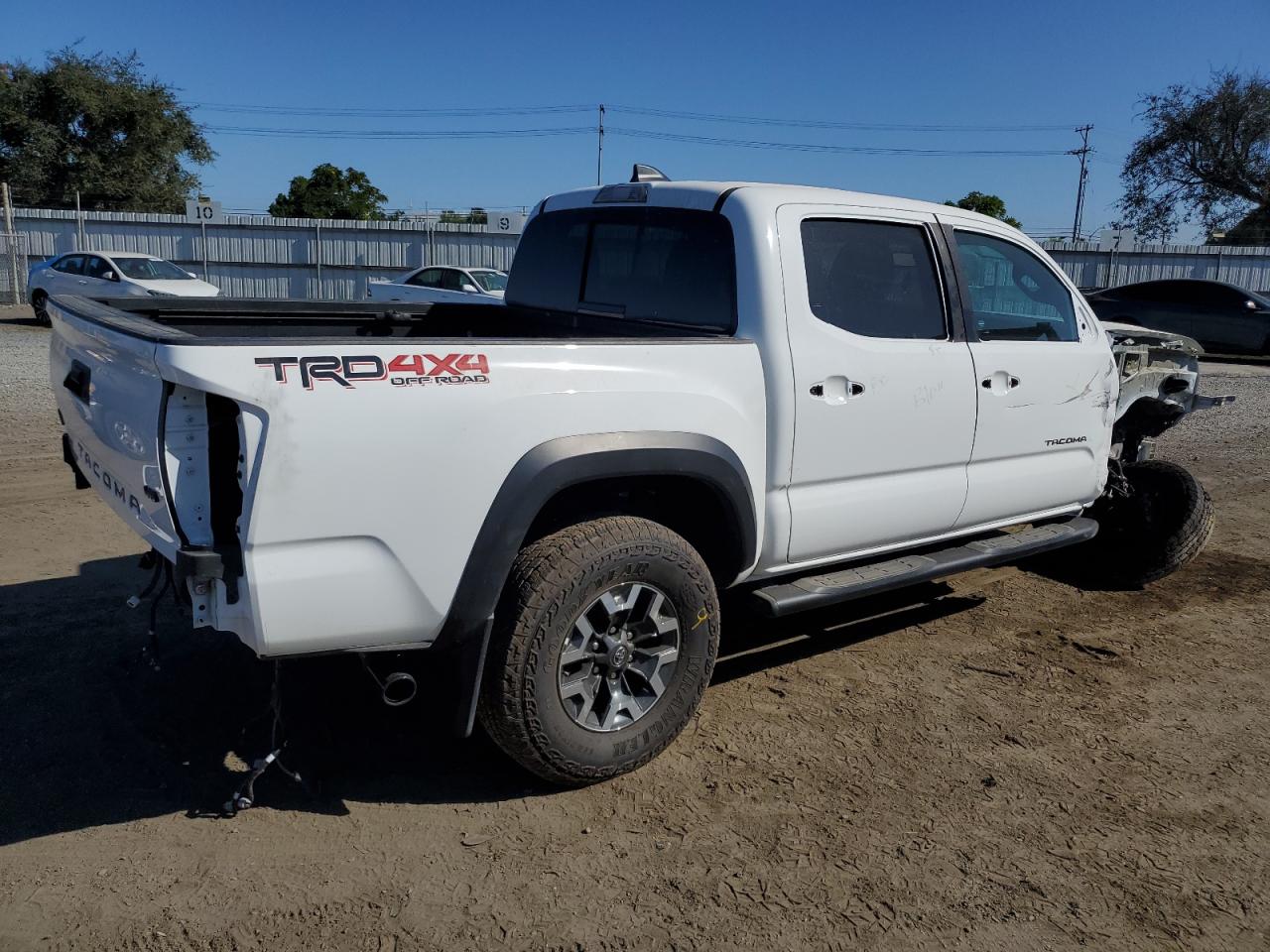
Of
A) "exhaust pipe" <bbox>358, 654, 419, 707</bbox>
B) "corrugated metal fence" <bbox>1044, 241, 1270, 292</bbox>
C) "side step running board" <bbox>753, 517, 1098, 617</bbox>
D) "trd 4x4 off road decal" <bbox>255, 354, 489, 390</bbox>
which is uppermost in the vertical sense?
"corrugated metal fence" <bbox>1044, 241, 1270, 292</bbox>

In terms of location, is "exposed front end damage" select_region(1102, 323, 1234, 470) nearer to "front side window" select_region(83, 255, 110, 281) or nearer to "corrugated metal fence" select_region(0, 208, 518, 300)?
"front side window" select_region(83, 255, 110, 281)

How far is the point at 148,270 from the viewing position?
1911 centimetres

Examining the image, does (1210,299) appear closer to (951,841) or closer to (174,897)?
(951,841)

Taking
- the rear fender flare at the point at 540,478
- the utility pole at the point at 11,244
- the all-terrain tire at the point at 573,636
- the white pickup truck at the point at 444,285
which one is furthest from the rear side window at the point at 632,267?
the utility pole at the point at 11,244

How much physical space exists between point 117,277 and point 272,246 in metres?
7.91

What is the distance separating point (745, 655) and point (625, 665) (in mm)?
1411

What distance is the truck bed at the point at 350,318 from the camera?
13.9ft

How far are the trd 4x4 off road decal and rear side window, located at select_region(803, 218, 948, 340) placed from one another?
1.52 m

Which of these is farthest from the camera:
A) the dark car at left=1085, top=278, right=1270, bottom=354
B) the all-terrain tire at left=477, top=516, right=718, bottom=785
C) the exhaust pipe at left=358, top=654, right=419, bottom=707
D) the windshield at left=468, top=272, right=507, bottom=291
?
the dark car at left=1085, top=278, right=1270, bottom=354

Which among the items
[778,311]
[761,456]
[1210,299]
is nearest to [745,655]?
[761,456]

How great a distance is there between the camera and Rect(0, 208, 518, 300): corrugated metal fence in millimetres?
25734

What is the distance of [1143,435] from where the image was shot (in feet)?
21.0

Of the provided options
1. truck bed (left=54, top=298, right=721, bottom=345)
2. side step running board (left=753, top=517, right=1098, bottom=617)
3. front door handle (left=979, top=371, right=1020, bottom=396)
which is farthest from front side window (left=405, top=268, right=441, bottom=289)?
front door handle (left=979, top=371, right=1020, bottom=396)

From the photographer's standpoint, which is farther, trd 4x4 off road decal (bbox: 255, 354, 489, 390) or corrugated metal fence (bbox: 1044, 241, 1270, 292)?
corrugated metal fence (bbox: 1044, 241, 1270, 292)
